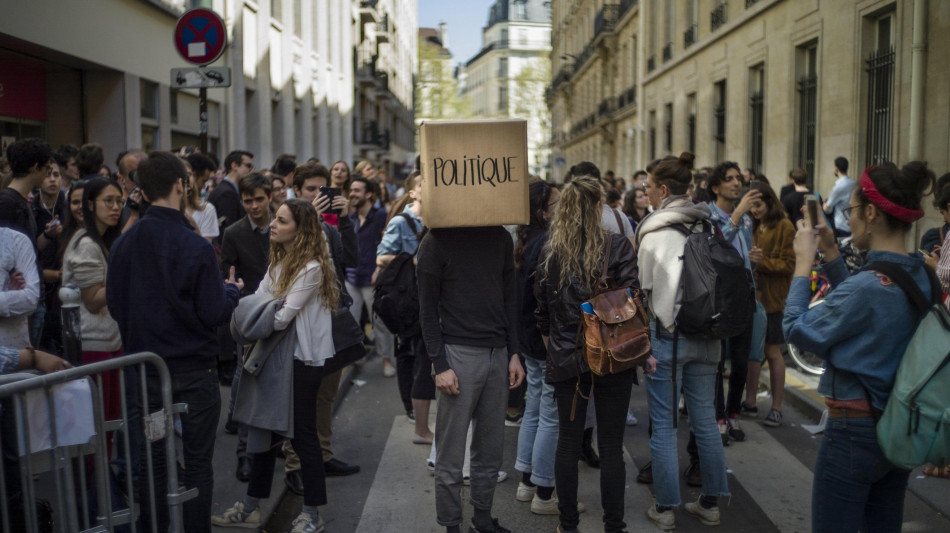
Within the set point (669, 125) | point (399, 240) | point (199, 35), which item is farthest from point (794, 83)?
point (399, 240)

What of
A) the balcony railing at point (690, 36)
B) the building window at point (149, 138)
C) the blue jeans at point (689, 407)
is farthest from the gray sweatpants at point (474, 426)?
the balcony railing at point (690, 36)

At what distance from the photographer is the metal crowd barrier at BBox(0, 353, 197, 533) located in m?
3.21

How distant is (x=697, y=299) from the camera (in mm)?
4738

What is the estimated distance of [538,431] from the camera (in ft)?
17.1

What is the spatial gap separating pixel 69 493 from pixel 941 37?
11420 mm

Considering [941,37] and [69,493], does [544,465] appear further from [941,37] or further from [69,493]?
[941,37]

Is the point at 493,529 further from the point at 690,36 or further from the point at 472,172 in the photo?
the point at 690,36

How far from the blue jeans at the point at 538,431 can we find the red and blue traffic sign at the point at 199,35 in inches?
182

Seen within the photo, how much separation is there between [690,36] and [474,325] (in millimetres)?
22050

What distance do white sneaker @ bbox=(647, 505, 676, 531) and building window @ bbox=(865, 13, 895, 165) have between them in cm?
957

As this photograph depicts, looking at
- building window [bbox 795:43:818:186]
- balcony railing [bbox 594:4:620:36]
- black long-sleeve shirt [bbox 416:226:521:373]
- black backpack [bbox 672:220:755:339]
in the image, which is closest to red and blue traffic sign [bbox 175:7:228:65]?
black long-sleeve shirt [bbox 416:226:521:373]

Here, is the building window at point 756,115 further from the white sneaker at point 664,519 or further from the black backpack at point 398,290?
the white sneaker at point 664,519

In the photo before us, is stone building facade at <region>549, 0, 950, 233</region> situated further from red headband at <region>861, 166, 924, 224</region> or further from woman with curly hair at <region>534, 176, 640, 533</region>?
red headband at <region>861, 166, 924, 224</region>

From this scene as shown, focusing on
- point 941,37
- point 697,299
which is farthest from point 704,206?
point 941,37
